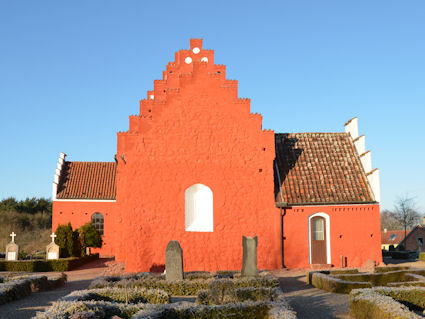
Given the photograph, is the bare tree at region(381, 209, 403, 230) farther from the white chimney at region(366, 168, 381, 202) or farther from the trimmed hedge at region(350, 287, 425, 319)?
the trimmed hedge at region(350, 287, 425, 319)

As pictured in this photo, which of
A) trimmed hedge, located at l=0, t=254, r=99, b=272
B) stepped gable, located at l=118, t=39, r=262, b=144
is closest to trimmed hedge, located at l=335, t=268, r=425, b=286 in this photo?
stepped gable, located at l=118, t=39, r=262, b=144

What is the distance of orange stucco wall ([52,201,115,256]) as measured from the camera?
32.6 meters

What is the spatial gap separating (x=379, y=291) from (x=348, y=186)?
10281 mm

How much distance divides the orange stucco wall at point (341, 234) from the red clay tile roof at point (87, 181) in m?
16.6

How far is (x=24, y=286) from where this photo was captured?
14.6 metres

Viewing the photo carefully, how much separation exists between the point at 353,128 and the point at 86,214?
2006 centimetres

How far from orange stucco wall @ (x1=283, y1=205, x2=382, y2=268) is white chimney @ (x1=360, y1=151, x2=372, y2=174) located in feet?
6.38

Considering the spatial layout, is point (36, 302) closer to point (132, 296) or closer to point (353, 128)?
point (132, 296)

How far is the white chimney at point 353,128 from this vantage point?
23.7 metres

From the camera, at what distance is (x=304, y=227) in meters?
21.1

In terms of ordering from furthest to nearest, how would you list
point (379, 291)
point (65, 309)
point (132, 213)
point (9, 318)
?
point (132, 213) → point (379, 291) → point (9, 318) → point (65, 309)

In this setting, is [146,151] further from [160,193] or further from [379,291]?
[379,291]

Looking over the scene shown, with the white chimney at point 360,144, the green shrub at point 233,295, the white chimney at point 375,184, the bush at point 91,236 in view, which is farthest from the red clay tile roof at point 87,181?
the green shrub at point 233,295

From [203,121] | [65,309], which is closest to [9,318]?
[65,309]
